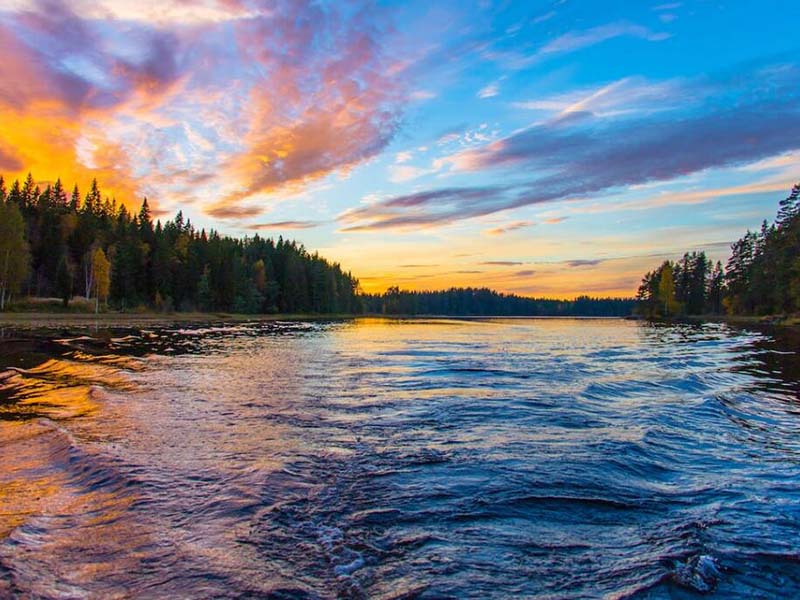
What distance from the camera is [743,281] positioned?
385 ft

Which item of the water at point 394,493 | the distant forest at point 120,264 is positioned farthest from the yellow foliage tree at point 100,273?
the water at point 394,493

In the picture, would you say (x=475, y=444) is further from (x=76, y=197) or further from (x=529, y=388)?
(x=76, y=197)

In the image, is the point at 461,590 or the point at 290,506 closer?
the point at 461,590

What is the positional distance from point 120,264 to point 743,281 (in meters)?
142

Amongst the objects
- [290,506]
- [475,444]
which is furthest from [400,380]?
[290,506]

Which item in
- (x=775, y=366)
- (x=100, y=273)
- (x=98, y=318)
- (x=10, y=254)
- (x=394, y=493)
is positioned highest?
(x=10, y=254)

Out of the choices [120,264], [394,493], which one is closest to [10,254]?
[120,264]

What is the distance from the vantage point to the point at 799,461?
31.2 ft

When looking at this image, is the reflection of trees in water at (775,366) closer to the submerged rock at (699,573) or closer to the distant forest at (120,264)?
the submerged rock at (699,573)

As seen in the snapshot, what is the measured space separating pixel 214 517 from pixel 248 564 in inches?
60.0

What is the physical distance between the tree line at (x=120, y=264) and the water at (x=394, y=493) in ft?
266

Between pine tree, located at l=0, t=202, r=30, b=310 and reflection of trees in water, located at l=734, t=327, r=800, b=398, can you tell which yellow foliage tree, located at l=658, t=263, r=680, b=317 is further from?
pine tree, located at l=0, t=202, r=30, b=310

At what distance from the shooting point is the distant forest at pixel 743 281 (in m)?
86.9

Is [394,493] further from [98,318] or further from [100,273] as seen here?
[100,273]
